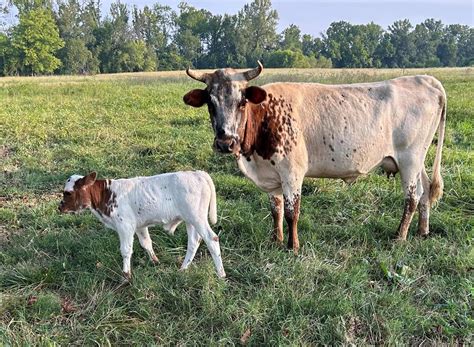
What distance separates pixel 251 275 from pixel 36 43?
71883mm

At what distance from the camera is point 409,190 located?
19.0ft

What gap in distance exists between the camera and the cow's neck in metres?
4.64

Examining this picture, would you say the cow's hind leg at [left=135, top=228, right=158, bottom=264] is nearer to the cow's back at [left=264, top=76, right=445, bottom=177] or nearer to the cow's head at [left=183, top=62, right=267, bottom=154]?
the cow's head at [left=183, top=62, right=267, bottom=154]

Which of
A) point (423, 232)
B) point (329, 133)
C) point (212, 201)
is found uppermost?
point (329, 133)

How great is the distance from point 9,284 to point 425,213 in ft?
15.4

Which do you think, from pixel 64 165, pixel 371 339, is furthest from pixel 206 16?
pixel 371 339

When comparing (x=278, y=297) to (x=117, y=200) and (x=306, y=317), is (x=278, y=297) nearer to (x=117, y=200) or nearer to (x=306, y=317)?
(x=306, y=317)

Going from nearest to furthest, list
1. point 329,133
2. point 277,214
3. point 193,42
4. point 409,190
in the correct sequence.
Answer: point 329,133 < point 277,214 < point 409,190 < point 193,42

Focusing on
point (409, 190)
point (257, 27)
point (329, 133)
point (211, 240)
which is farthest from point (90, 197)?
point (257, 27)

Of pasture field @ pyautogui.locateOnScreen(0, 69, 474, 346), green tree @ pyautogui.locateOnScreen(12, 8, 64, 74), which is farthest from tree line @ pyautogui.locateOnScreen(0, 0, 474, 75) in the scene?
pasture field @ pyautogui.locateOnScreen(0, 69, 474, 346)

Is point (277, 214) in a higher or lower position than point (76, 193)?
lower

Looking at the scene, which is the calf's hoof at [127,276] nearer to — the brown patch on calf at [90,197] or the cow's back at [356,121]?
the brown patch on calf at [90,197]

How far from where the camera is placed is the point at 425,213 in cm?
587

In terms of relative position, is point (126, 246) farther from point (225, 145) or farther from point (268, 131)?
point (268, 131)
